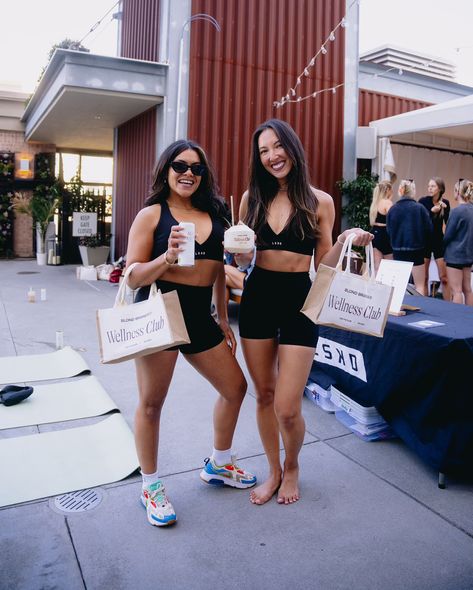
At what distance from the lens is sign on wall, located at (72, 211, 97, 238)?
Answer: 12.2m

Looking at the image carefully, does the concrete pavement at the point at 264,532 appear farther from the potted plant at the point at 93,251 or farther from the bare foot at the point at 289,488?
the potted plant at the point at 93,251

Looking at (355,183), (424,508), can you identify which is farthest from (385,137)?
(424,508)

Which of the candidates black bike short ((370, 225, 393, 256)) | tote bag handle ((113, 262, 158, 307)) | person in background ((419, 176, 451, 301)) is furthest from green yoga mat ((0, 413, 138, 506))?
person in background ((419, 176, 451, 301))

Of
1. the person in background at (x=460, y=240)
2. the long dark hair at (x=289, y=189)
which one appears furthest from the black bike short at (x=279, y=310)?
the person in background at (x=460, y=240)

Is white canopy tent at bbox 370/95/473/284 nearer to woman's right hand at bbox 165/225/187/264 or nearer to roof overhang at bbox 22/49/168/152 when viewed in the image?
roof overhang at bbox 22/49/168/152

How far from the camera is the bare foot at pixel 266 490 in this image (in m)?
2.52

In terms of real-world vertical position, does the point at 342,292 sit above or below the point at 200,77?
below

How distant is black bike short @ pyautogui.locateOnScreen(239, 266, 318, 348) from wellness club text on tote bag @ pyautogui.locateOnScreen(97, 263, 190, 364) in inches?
17.7

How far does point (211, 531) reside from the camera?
7.48 feet

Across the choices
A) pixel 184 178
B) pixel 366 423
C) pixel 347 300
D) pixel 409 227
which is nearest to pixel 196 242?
pixel 184 178

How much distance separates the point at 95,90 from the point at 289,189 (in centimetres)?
700

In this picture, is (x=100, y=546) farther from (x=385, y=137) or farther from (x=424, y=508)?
(x=385, y=137)

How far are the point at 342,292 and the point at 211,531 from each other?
1181 millimetres

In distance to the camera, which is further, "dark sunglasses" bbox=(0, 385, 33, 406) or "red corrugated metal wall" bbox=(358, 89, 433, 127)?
"red corrugated metal wall" bbox=(358, 89, 433, 127)
